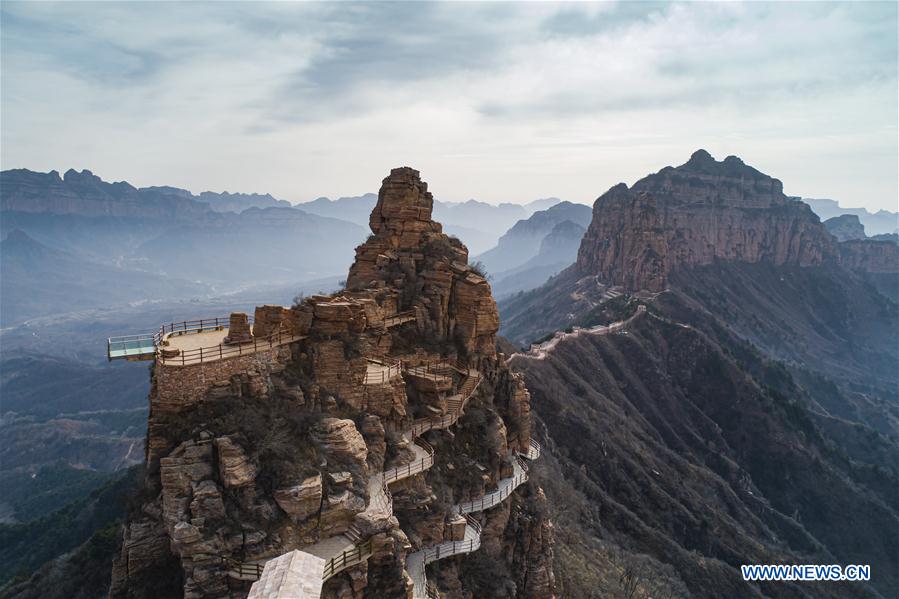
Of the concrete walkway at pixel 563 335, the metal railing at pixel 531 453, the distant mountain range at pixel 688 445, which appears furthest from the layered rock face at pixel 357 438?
the concrete walkway at pixel 563 335

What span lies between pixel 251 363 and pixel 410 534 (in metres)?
12.6

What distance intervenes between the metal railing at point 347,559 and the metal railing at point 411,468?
5482mm

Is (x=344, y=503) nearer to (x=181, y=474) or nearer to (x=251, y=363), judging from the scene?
(x=181, y=474)

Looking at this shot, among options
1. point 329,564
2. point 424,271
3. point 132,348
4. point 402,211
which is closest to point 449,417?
point 424,271

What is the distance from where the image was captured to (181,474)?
70.1 feet

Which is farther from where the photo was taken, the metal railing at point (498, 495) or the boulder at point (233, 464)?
the metal railing at point (498, 495)

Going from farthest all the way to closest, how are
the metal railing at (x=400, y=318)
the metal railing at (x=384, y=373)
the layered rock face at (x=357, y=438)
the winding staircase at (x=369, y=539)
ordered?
the metal railing at (x=400, y=318), the metal railing at (x=384, y=373), the layered rock face at (x=357, y=438), the winding staircase at (x=369, y=539)

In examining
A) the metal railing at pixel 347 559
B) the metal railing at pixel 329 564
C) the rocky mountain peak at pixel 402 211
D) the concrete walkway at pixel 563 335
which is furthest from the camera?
the concrete walkway at pixel 563 335

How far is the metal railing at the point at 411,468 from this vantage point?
92.6 ft

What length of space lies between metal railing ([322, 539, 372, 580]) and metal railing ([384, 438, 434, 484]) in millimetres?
5482

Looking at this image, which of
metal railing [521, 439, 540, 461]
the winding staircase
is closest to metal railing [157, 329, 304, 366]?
the winding staircase

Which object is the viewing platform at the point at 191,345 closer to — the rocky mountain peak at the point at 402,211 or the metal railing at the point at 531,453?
the rocky mountain peak at the point at 402,211

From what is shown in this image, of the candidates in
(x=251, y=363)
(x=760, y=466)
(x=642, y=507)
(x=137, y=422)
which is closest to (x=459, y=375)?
(x=251, y=363)

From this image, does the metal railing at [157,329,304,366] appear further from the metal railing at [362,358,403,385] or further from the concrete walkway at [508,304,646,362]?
the concrete walkway at [508,304,646,362]
